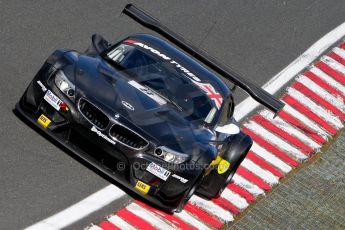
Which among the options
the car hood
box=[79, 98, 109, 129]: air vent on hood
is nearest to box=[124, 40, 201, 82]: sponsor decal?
the car hood

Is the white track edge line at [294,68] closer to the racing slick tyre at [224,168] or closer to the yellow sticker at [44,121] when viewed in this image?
the racing slick tyre at [224,168]

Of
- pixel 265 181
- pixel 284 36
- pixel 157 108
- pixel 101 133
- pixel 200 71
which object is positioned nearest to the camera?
pixel 101 133

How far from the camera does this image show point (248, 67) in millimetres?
15375

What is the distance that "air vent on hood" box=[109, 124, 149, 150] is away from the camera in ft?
32.6

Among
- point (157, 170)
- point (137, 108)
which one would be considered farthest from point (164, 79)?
point (157, 170)

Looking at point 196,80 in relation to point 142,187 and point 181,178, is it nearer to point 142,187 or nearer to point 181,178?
point 181,178

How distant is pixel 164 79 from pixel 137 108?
99 centimetres

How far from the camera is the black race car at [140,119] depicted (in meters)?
9.97

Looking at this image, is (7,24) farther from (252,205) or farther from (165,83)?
(252,205)

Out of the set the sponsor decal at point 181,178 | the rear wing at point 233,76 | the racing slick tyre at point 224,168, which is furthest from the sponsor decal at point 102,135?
the rear wing at point 233,76

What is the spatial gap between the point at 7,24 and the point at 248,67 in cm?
421

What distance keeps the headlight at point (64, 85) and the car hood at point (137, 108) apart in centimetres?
7

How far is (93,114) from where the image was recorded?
10.0 m

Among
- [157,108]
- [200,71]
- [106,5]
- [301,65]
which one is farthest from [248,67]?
[157,108]
